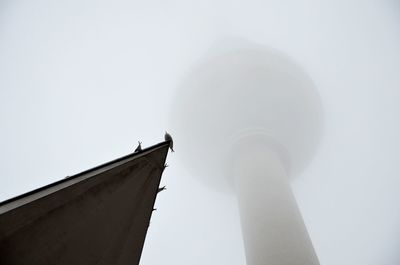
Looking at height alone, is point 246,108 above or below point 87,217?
above

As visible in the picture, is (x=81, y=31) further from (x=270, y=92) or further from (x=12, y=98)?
(x=270, y=92)

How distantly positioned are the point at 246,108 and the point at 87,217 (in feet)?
17.4

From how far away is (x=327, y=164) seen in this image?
8.40 meters

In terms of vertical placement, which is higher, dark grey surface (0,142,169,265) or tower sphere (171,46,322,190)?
tower sphere (171,46,322,190)

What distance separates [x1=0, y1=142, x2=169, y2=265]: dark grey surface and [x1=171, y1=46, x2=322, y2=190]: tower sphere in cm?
417

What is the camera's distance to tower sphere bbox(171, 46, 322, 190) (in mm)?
6598

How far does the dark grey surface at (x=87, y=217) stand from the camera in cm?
138

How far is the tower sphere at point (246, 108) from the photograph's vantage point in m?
6.60

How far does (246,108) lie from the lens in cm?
661

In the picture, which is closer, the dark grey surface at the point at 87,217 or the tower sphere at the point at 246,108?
the dark grey surface at the point at 87,217

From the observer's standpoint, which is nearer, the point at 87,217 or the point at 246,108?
the point at 87,217

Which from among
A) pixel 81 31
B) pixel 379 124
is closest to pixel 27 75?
pixel 81 31

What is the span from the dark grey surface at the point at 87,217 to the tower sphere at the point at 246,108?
164 inches

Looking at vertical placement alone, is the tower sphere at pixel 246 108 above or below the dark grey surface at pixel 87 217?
above
